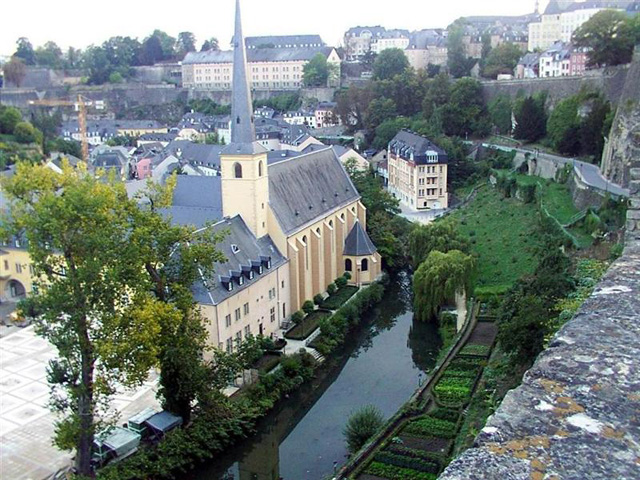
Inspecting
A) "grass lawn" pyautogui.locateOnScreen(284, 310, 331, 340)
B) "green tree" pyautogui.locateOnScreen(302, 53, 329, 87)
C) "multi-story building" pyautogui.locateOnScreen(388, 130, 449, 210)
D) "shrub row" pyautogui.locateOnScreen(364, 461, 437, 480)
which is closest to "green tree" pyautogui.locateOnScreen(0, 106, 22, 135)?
"green tree" pyautogui.locateOnScreen(302, 53, 329, 87)

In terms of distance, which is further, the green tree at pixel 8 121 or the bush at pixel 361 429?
the green tree at pixel 8 121

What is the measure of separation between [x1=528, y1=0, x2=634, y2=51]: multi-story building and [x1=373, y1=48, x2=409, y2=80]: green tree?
24040 mm

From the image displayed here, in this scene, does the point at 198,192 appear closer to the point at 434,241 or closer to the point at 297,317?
the point at 297,317

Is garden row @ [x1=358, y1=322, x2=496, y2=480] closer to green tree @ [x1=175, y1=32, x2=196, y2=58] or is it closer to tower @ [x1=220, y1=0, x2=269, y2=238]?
tower @ [x1=220, y1=0, x2=269, y2=238]

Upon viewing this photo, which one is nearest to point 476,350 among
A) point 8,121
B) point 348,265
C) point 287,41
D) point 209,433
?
point 209,433

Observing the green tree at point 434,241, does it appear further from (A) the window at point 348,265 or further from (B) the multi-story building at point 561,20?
(B) the multi-story building at point 561,20

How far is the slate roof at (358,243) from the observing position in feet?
143

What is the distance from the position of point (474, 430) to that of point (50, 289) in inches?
565

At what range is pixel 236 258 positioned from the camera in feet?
109

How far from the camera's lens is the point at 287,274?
37062 millimetres

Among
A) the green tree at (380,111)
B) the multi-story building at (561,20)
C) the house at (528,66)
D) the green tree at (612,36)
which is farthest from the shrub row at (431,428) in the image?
the multi-story building at (561,20)

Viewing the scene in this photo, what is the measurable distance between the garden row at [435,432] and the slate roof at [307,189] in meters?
13.0

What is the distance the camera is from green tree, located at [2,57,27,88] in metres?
128

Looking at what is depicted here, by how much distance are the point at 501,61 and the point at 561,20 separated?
26.4 m
